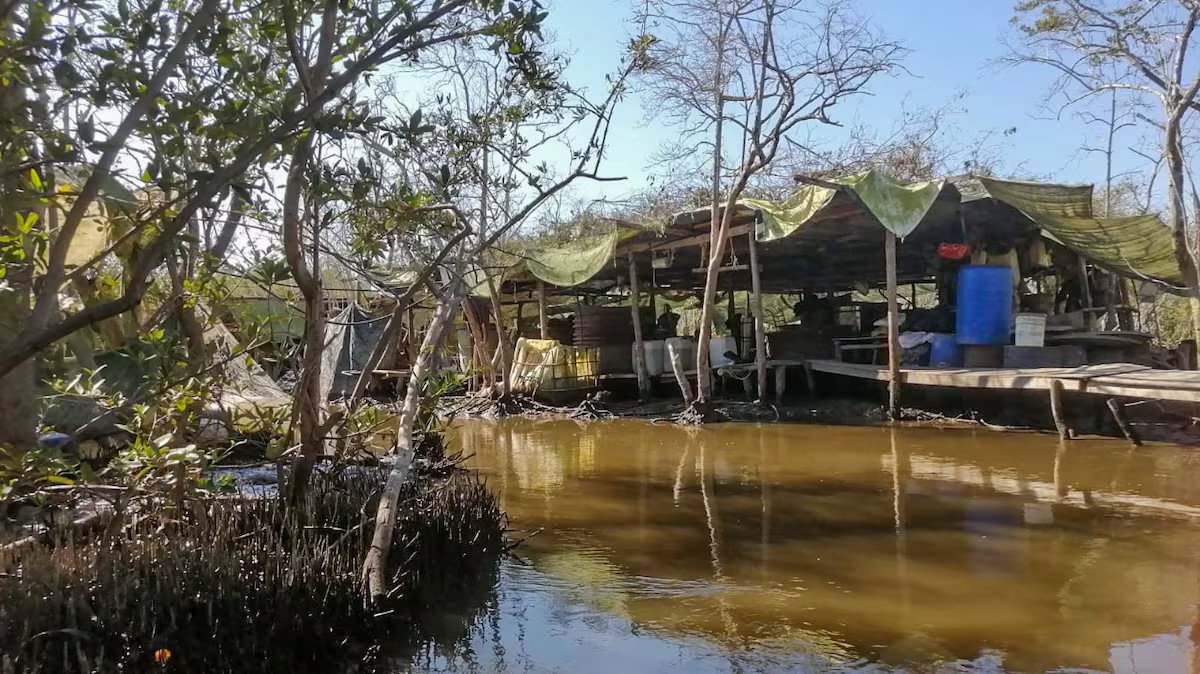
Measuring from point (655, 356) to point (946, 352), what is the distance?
562 centimetres

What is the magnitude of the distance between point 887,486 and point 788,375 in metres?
7.90

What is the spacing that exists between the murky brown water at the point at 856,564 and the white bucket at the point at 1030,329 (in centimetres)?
186

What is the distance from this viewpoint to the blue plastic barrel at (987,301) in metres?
11.7

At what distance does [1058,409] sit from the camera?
10164 millimetres

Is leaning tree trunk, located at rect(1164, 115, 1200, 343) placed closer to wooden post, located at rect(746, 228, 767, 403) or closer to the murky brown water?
the murky brown water

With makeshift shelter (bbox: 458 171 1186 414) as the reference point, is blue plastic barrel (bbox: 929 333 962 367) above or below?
below

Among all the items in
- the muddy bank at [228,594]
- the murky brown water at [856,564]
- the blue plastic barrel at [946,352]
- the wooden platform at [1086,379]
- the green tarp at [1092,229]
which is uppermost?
Result: the green tarp at [1092,229]

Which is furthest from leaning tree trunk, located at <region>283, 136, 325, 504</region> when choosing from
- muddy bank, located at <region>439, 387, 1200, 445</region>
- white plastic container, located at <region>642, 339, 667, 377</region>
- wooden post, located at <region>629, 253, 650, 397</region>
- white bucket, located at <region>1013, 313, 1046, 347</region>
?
white plastic container, located at <region>642, 339, 667, 377</region>

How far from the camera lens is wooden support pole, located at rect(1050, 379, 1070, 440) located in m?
10.0

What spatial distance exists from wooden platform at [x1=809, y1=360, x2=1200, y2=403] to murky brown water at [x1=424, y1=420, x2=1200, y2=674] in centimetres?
73

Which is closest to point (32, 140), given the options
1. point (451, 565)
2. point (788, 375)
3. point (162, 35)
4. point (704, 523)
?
point (162, 35)

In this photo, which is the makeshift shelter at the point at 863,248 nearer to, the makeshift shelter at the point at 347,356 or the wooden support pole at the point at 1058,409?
the wooden support pole at the point at 1058,409

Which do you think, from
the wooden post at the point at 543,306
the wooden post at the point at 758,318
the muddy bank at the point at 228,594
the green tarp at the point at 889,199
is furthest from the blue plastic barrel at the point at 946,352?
the muddy bank at the point at 228,594

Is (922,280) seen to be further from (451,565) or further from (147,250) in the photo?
(147,250)
